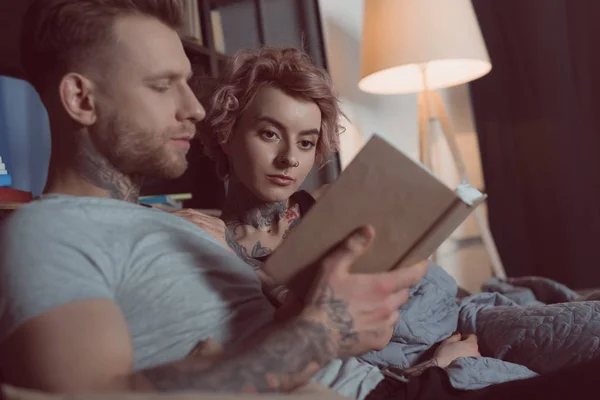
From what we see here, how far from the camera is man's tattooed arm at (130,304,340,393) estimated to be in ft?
1.85

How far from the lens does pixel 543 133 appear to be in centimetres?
244

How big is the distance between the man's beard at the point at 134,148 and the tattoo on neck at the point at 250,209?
50 centimetres

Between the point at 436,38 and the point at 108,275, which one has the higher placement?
the point at 436,38

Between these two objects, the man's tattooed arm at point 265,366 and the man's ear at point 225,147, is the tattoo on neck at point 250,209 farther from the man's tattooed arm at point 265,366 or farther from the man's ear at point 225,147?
the man's tattooed arm at point 265,366

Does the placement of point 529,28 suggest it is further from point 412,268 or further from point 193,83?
point 412,268

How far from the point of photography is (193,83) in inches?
57.2

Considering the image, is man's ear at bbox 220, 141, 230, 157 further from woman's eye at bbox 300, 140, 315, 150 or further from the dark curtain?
the dark curtain

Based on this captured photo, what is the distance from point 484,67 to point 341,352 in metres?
1.80

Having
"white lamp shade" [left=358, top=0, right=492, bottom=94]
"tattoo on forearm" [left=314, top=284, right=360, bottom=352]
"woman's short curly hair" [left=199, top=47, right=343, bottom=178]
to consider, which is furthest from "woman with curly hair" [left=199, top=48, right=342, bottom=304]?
"white lamp shade" [left=358, top=0, right=492, bottom=94]

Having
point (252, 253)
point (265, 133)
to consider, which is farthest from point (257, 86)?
point (252, 253)

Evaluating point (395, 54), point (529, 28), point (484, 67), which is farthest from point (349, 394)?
point (529, 28)

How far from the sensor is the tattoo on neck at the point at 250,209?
129 cm

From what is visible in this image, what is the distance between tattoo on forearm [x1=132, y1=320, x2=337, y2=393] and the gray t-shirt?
0.33 ft

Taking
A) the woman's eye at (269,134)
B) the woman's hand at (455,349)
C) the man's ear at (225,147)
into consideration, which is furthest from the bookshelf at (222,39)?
the woman's hand at (455,349)
